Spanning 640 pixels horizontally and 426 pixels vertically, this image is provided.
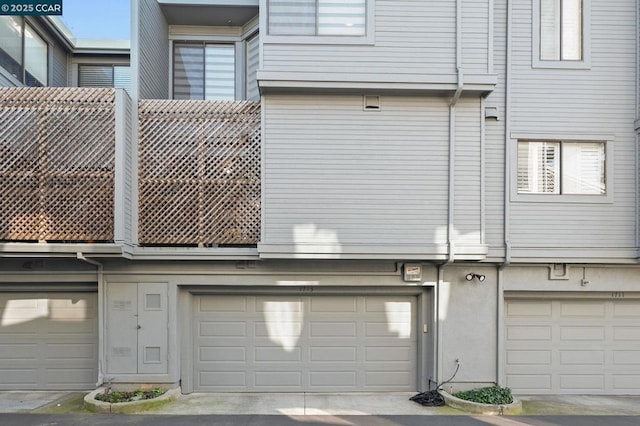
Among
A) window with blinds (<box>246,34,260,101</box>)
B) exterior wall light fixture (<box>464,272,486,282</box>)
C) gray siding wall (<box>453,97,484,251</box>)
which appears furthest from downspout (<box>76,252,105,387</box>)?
exterior wall light fixture (<box>464,272,486,282</box>)

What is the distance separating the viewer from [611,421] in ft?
23.3

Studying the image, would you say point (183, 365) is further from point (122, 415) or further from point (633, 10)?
point (633, 10)

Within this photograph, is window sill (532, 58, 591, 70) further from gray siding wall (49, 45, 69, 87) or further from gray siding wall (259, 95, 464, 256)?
gray siding wall (49, 45, 69, 87)

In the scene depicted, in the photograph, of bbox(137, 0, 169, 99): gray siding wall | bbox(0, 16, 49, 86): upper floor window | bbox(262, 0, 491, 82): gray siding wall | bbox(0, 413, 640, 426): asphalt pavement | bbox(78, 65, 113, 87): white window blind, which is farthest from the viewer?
bbox(78, 65, 113, 87): white window blind

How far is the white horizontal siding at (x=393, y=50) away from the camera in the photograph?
7.54 metres

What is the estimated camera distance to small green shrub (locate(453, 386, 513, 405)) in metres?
7.40

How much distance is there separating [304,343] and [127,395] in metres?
2.88

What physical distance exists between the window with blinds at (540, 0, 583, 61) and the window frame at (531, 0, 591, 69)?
0.08 meters

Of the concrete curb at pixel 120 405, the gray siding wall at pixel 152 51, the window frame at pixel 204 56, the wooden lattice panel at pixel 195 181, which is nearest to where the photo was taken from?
the concrete curb at pixel 120 405

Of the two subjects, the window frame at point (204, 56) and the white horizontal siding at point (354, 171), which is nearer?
the white horizontal siding at point (354, 171)

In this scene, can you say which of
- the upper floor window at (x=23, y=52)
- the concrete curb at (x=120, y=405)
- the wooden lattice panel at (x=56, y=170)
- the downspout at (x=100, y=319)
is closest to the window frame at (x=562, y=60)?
the wooden lattice panel at (x=56, y=170)

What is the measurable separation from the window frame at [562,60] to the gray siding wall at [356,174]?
1930 millimetres

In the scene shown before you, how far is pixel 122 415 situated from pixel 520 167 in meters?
7.35

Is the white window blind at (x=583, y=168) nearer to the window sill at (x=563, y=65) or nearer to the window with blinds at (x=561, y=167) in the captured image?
the window with blinds at (x=561, y=167)
